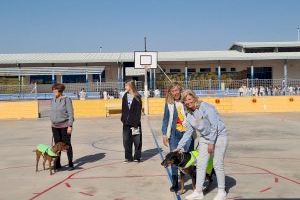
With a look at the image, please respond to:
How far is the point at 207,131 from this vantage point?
5.90 metres

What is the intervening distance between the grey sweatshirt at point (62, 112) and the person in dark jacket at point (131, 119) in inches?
46.6

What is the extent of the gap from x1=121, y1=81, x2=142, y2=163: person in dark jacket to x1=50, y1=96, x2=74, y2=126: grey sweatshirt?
1183 mm

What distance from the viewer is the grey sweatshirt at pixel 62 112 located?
28.3 ft

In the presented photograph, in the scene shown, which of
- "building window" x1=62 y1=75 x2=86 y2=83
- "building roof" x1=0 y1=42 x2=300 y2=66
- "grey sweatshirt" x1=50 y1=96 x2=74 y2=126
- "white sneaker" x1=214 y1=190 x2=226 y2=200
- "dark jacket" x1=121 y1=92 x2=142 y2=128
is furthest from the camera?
"building roof" x1=0 y1=42 x2=300 y2=66

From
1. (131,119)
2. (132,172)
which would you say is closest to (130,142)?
(131,119)

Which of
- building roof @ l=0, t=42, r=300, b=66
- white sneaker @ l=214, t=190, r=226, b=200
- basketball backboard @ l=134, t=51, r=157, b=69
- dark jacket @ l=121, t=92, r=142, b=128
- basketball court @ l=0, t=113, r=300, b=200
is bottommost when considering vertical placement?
basketball court @ l=0, t=113, r=300, b=200

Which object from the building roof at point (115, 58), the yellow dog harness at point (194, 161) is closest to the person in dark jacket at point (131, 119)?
the yellow dog harness at point (194, 161)

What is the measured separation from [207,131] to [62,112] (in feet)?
11.9

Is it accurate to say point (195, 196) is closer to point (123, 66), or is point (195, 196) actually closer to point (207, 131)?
point (207, 131)

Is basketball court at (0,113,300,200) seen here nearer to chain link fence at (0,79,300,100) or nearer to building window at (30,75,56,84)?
chain link fence at (0,79,300,100)

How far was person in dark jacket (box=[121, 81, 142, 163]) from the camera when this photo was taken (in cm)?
929

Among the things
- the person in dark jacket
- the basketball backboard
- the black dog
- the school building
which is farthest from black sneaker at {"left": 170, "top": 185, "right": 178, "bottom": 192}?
the school building

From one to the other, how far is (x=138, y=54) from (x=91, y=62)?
15.7m

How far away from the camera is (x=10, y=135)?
1559 centimetres
